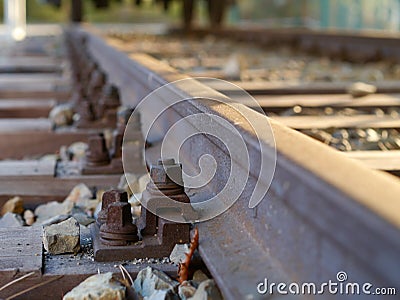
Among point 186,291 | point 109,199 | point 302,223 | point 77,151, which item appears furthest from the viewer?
point 77,151

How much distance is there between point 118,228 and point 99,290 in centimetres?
26

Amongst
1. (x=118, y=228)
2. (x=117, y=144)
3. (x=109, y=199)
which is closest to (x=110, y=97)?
(x=117, y=144)

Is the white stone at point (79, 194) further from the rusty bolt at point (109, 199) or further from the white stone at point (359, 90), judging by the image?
the white stone at point (359, 90)

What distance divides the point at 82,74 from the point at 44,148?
1.71 metres

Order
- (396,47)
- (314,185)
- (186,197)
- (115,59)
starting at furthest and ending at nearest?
(396,47) < (115,59) < (186,197) < (314,185)

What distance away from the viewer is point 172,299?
1430 millimetres

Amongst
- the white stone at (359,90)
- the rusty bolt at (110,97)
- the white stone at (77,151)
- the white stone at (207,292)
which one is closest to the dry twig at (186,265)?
the white stone at (207,292)

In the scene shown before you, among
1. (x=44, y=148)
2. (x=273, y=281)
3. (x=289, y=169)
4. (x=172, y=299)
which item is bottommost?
(x=44, y=148)

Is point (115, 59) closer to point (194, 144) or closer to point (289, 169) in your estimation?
point (194, 144)

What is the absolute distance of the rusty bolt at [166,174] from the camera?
172cm

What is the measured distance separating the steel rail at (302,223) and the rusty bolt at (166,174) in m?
0.08

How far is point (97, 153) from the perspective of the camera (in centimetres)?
256

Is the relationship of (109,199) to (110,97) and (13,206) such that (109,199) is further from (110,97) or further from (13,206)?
(110,97)

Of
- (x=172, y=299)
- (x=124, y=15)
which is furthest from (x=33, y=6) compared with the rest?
(x=172, y=299)
